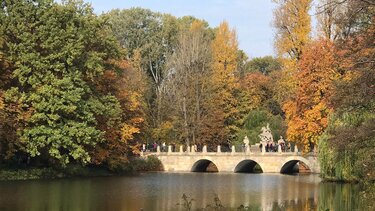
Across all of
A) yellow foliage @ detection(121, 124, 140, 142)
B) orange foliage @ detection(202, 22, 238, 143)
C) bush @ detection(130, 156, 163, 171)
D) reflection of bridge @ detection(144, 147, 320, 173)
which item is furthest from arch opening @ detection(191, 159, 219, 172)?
yellow foliage @ detection(121, 124, 140, 142)

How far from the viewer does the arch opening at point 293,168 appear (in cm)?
4028

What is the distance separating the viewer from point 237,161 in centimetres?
4131

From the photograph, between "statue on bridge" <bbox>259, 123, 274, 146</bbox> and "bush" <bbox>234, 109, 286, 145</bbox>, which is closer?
"statue on bridge" <bbox>259, 123, 274, 146</bbox>

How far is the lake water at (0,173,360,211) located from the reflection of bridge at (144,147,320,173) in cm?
1149

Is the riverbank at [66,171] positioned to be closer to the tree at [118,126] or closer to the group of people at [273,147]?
the tree at [118,126]

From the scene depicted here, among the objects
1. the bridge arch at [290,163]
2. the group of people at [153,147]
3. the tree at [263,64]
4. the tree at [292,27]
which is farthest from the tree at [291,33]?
the tree at [263,64]

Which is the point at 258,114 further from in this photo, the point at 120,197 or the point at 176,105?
the point at 120,197

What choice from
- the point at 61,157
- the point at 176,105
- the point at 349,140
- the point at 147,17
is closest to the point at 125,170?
the point at 61,157

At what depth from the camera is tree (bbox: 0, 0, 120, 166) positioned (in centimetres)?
2992

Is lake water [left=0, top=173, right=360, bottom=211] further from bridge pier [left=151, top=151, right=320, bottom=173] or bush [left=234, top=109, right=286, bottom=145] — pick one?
bush [left=234, top=109, right=286, bottom=145]

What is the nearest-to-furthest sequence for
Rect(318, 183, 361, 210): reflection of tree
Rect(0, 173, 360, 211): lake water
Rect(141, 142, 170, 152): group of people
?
Rect(318, 183, 361, 210): reflection of tree < Rect(0, 173, 360, 211): lake water < Rect(141, 142, 170, 152): group of people

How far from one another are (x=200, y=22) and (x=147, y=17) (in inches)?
209

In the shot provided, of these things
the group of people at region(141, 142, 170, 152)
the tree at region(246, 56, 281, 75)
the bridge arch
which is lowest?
the bridge arch

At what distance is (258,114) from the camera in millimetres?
46312
